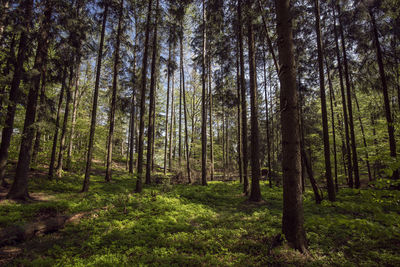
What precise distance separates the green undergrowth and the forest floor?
0.02 meters

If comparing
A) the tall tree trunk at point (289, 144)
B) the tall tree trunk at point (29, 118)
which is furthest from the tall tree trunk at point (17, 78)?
the tall tree trunk at point (289, 144)

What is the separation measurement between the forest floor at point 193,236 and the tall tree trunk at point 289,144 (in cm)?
45

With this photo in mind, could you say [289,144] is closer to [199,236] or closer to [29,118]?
[199,236]

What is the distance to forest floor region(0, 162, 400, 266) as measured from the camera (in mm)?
3654

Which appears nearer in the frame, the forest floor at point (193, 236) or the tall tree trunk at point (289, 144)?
the forest floor at point (193, 236)

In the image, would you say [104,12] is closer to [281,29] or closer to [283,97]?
[281,29]

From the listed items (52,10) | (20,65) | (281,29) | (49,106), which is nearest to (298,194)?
(281,29)

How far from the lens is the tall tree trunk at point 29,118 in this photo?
8.35 meters

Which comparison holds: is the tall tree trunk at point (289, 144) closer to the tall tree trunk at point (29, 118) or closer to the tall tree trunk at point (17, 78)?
the tall tree trunk at point (29, 118)

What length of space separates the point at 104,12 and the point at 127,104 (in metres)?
6.79

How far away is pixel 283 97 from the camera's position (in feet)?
15.1

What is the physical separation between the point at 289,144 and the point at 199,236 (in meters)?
3.78

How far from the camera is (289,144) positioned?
436 centimetres

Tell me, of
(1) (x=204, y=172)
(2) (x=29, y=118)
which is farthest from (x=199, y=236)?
(2) (x=29, y=118)
